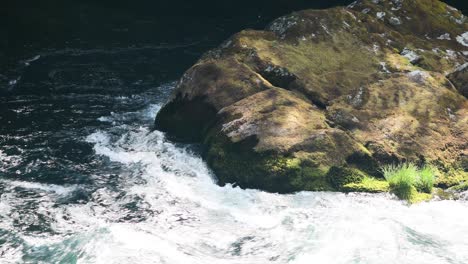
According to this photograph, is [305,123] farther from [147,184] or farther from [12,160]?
[12,160]

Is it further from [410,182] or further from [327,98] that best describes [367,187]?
[327,98]

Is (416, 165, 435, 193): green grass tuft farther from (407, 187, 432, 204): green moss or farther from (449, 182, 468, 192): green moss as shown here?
(449, 182, 468, 192): green moss

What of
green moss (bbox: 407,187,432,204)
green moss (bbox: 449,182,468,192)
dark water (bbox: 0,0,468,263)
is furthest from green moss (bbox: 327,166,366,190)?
green moss (bbox: 449,182,468,192)

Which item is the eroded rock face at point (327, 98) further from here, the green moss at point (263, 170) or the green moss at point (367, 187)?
the green moss at point (367, 187)

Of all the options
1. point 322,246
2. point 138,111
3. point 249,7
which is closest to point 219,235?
point 322,246

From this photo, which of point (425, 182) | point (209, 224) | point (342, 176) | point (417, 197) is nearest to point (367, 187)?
point (342, 176)
